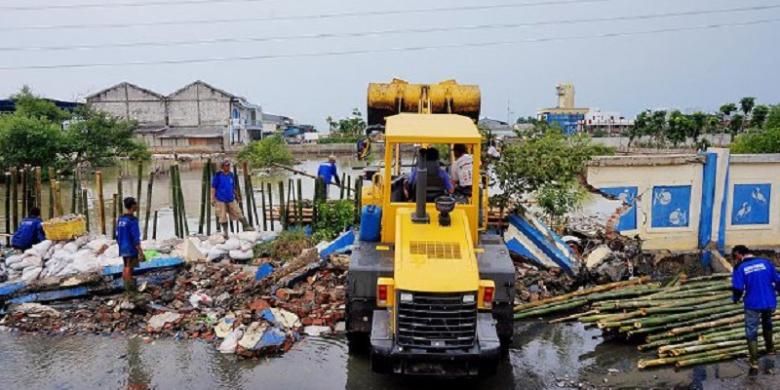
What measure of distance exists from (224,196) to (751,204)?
962cm

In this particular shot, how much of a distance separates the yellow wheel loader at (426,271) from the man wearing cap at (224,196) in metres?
5.06

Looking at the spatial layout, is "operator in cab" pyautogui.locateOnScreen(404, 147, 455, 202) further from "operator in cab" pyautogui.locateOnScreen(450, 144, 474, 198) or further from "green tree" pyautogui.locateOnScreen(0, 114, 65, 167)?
"green tree" pyautogui.locateOnScreen(0, 114, 65, 167)

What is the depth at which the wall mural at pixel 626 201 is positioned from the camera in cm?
1095

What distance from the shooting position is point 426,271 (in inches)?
222

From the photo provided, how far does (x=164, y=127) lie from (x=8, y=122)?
2647 cm

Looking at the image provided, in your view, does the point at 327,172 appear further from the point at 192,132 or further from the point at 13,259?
the point at 192,132

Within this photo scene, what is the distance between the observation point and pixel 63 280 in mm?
8953

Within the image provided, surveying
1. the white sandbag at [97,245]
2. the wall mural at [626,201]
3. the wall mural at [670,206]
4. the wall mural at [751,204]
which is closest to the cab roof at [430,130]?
the wall mural at [626,201]

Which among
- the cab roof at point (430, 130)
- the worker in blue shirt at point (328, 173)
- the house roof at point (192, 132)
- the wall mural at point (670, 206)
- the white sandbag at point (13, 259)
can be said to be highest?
the house roof at point (192, 132)

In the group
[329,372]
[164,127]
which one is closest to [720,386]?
Result: [329,372]

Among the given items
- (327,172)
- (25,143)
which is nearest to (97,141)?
(25,143)

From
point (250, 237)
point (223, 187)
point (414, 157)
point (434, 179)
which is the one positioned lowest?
point (250, 237)

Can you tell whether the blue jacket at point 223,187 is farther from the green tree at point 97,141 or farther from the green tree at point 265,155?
the green tree at point 97,141

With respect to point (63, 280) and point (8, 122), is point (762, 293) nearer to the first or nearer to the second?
point (63, 280)
